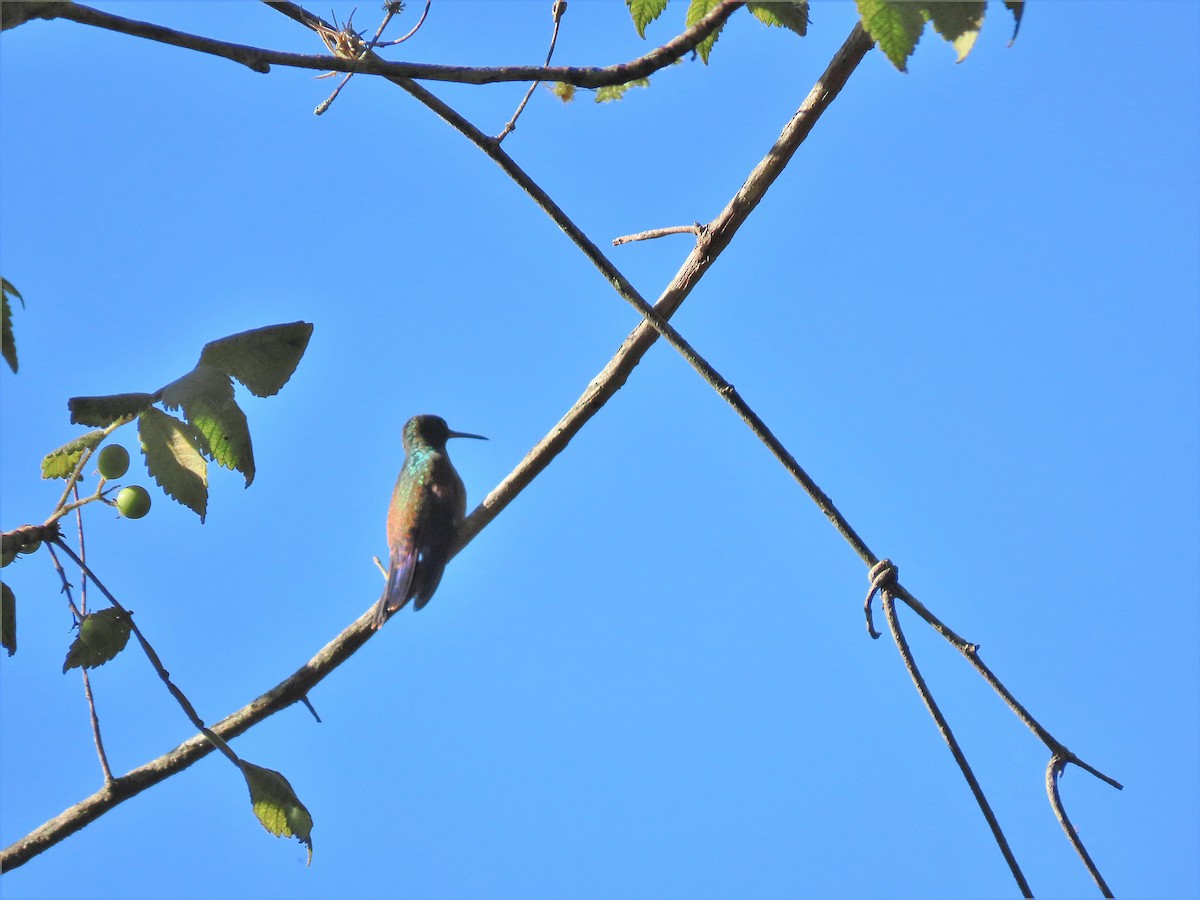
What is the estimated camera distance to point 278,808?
344cm

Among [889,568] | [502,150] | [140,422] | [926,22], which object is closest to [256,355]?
[140,422]

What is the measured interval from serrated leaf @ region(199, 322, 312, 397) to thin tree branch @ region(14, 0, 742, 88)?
1240mm

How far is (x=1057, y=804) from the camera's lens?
256 cm

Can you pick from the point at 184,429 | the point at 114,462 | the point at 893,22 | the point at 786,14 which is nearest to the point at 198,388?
the point at 184,429

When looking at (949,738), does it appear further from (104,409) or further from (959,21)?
(104,409)

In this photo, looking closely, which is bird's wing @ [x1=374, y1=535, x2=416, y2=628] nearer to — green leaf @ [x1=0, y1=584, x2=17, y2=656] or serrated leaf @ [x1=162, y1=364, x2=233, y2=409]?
serrated leaf @ [x1=162, y1=364, x2=233, y2=409]


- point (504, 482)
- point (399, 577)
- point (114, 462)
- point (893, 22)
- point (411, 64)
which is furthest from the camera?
point (399, 577)

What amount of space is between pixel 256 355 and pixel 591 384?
1.12 metres

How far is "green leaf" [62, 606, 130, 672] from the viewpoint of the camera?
3.28m

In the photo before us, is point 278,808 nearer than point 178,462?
No

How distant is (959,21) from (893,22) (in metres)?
0.12

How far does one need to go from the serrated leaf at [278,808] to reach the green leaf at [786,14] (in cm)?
272

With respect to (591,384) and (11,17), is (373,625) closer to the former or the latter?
(591,384)

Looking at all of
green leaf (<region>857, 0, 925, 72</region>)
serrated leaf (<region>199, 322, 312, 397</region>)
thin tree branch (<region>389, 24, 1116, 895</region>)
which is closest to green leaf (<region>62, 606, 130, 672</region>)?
serrated leaf (<region>199, 322, 312, 397</region>)
